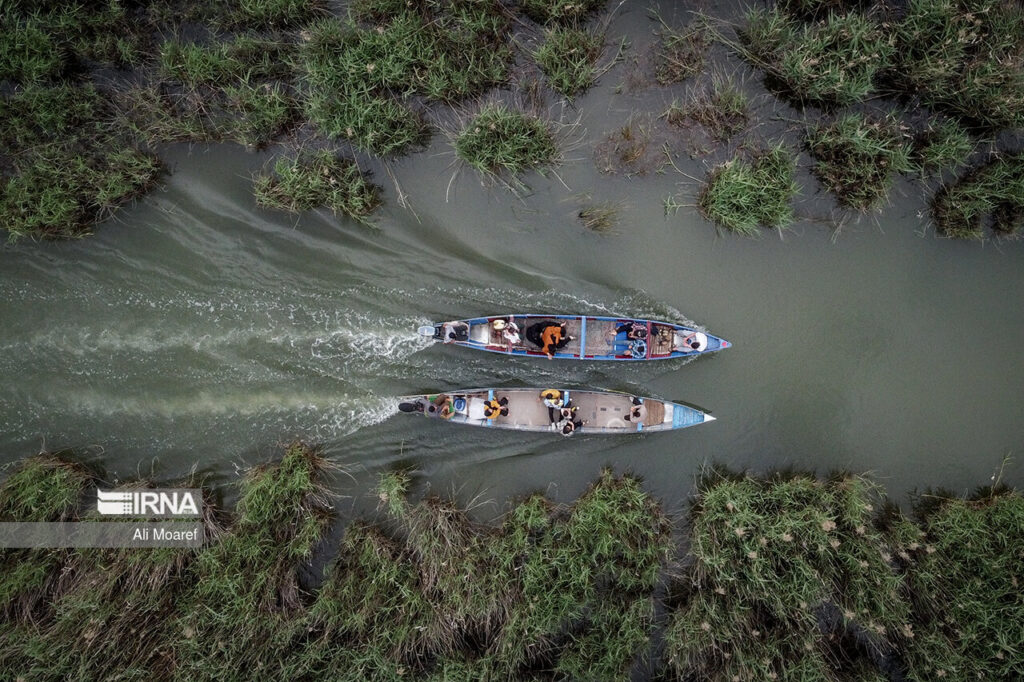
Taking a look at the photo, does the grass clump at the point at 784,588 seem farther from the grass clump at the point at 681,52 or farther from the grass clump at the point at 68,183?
the grass clump at the point at 68,183

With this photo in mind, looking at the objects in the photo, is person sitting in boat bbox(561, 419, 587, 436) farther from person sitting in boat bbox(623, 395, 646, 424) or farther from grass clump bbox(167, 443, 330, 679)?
grass clump bbox(167, 443, 330, 679)

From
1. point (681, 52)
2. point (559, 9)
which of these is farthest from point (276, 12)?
point (681, 52)

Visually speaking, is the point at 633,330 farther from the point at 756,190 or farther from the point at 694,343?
the point at 756,190

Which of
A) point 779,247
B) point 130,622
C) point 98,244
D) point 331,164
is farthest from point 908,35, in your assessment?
point 130,622

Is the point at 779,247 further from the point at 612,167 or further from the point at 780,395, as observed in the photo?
the point at 612,167

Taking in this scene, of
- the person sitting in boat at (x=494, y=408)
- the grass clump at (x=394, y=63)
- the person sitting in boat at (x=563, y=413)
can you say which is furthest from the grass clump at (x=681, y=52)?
the person sitting in boat at (x=494, y=408)

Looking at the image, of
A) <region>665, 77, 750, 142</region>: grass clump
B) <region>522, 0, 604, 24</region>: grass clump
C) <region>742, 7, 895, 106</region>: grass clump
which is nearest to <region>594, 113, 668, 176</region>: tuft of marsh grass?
<region>665, 77, 750, 142</region>: grass clump
